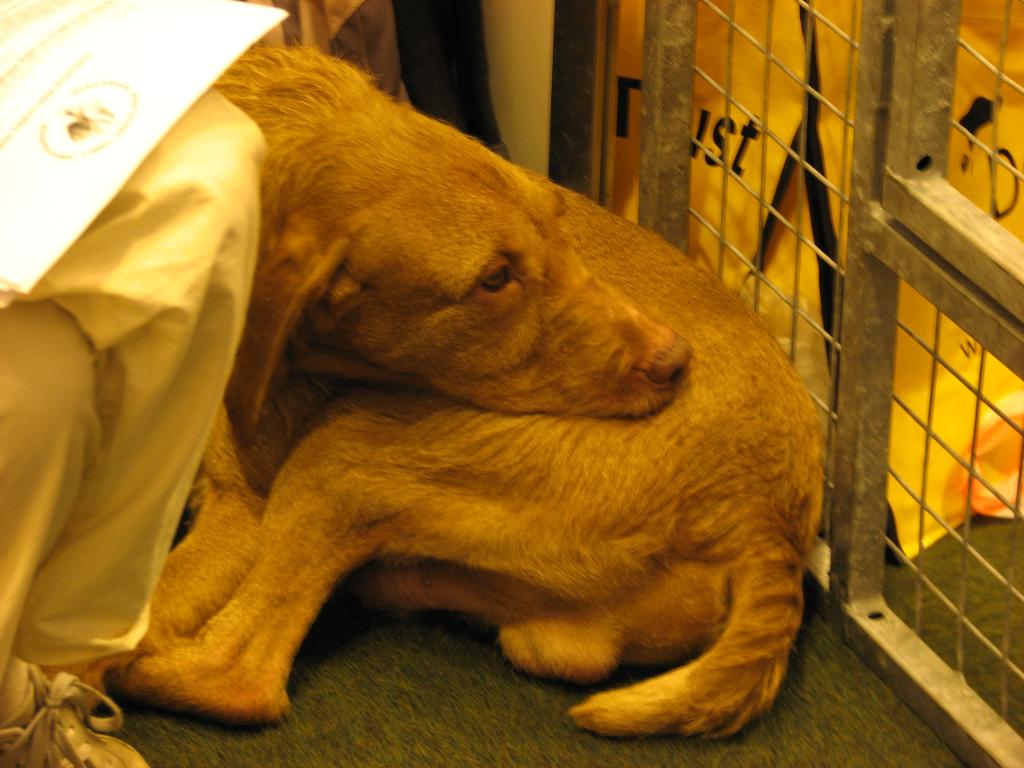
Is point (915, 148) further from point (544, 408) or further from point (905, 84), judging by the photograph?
point (544, 408)

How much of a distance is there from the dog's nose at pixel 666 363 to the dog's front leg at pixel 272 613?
406 millimetres

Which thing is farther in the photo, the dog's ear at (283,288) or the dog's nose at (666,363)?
the dog's nose at (666,363)

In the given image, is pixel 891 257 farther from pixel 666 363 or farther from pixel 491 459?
pixel 491 459

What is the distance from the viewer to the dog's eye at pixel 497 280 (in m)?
1.54

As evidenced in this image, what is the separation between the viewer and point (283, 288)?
1.47m

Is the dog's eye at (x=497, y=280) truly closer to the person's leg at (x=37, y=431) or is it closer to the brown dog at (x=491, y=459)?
the brown dog at (x=491, y=459)

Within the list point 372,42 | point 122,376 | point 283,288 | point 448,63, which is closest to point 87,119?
point 122,376

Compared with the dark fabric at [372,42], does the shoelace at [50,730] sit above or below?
below

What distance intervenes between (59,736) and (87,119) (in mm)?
655

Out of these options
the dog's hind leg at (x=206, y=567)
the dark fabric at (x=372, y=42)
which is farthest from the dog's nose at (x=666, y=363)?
the dark fabric at (x=372, y=42)

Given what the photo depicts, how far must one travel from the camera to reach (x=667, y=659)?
1719 millimetres

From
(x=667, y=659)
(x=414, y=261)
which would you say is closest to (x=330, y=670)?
(x=667, y=659)

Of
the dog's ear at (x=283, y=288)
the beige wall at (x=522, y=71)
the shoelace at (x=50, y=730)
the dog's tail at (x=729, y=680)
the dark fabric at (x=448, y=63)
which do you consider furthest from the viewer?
the beige wall at (x=522, y=71)

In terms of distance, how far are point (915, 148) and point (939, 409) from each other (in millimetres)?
717
